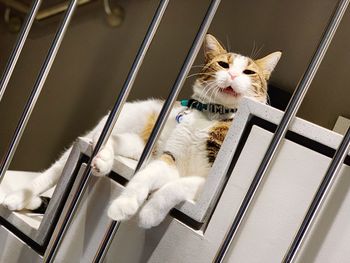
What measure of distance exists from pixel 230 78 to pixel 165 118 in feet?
1.13

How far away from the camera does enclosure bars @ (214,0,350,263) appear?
0.82 metres

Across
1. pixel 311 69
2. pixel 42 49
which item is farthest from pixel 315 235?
pixel 42 49

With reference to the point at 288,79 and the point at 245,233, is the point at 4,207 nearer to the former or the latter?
the point at 245,233

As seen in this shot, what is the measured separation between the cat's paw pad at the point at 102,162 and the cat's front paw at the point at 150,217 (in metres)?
0.15

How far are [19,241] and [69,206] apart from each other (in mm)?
242

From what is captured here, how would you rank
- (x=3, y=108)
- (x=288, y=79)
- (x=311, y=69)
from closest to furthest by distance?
1. (x=311, y=69)
2. (x=288, y=79)
3. (x=3, y=108)

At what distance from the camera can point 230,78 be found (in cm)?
127

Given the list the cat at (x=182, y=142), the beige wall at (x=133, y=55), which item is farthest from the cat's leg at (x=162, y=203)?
the beige wall at (x=133, y=55)

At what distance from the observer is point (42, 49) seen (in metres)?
2.76

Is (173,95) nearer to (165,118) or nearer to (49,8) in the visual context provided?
(165,118)

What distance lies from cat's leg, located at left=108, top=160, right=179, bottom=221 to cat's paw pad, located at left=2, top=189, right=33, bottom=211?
38 cm

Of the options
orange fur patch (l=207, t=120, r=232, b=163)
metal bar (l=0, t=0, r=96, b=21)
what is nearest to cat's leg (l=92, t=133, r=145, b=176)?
orange fur patch (l=207, t=120, r=232, b=163)

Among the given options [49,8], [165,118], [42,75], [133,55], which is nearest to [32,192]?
[42,75]

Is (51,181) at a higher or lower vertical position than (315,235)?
lower
